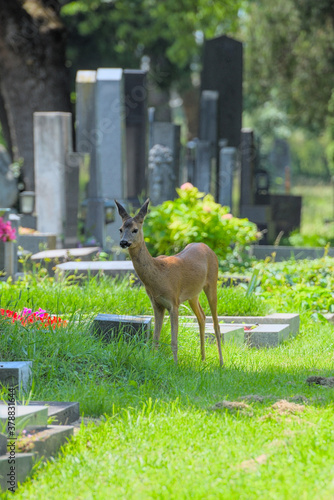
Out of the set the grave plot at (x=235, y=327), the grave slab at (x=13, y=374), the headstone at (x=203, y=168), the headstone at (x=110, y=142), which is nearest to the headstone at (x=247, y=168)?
the headstone at (x=203, y=168)

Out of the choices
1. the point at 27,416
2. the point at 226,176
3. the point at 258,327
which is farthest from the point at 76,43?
the point at 27,416

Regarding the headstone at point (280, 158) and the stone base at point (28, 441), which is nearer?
the stone base at point (28, 441)

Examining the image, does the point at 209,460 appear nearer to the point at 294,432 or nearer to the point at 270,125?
the point at 294,432

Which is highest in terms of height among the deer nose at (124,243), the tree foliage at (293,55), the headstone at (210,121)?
the tree foliage at (293,55)

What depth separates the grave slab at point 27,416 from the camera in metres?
4.20

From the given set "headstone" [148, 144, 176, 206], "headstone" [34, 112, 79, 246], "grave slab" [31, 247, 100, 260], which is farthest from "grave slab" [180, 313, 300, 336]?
"headstone" [148, 144, 176, 206]

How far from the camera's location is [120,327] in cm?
615

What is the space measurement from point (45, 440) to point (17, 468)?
22 centimetres

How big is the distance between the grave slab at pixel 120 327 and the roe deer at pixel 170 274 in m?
0.15

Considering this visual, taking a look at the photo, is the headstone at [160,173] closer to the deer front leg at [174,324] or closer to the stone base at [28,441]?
the deer front leg at [174,324]

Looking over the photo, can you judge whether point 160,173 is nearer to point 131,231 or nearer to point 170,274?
point 170,274

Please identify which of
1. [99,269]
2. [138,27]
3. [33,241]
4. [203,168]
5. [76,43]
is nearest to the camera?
[99,269]

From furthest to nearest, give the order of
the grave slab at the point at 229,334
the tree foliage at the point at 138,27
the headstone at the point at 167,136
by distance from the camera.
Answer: the tree foliage at the point at 138,27, the headstone at the point at 167,136, the grave slab at the point at 229,334

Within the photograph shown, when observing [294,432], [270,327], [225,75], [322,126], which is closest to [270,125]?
[322,126]
